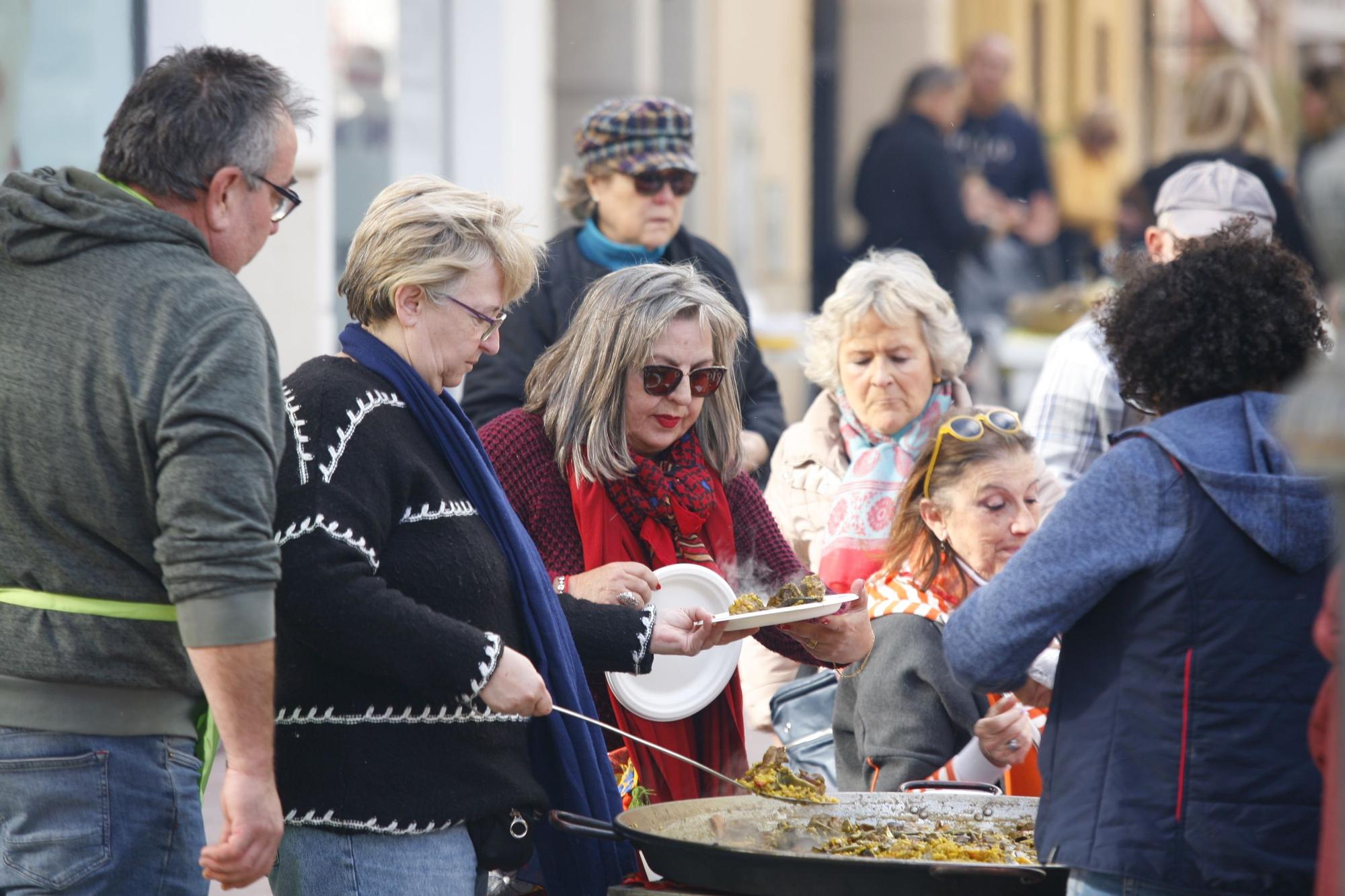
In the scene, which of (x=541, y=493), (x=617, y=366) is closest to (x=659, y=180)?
(x=617, y=366)

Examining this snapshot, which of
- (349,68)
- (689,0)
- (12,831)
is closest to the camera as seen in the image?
(12,831)

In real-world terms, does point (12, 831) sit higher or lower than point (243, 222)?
lower

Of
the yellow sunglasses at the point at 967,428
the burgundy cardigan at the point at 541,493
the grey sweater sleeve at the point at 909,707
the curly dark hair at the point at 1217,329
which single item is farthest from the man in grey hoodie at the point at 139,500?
the yellow sunglasses at the point at 967,428

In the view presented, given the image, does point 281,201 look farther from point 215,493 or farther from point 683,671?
point 683,671

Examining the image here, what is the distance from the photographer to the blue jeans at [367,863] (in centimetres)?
307

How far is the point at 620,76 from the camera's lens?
12.0 m

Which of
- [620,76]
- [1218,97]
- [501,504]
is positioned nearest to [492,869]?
[501,504]

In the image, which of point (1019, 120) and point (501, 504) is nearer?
point (501, 504)

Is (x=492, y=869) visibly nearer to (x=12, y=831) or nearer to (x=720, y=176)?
(x=12, y=831)

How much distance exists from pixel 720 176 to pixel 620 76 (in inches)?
79.7

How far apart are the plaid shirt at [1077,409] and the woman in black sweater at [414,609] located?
2.37 meters

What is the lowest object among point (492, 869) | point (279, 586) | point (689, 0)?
point (492, 869)

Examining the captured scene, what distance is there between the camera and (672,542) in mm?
3879

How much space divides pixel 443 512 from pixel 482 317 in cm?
36
